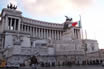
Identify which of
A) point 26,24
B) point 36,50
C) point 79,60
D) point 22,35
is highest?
point 26,24

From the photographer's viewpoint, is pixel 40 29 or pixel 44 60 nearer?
pixel 44 60

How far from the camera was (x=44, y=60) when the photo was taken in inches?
1171

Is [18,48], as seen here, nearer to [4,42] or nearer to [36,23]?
[4,42]

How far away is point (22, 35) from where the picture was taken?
4559 cm

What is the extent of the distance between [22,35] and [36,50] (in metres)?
17.4

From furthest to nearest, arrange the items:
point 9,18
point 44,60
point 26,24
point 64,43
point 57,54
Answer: point 26,24, point 9,18, point 64,43, point 57,54, point 44,60

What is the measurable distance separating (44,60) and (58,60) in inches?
138

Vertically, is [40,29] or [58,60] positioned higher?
[40,29]

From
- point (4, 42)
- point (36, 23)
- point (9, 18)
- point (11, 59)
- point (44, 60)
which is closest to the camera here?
point (11, 59)

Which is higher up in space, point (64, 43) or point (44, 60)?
point (64, 43)

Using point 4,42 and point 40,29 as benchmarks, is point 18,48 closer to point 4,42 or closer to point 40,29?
point 4,42

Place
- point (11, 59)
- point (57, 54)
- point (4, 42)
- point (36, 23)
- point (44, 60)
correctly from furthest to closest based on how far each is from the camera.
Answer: point (36, 23) < point (4, 42) < point (57, 54) < point (44, 60) < point (11, 59)

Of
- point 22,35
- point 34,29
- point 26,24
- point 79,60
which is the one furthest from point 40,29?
point 79,60

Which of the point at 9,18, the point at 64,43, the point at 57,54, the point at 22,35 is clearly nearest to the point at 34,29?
the point at 9,18
